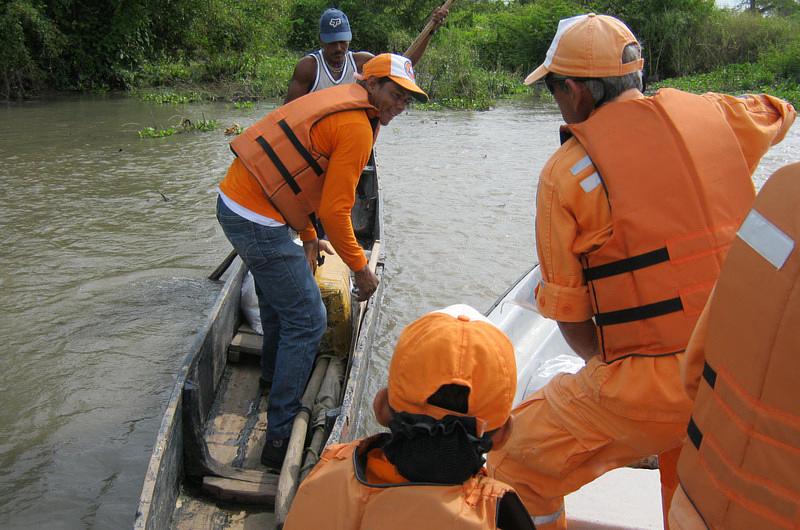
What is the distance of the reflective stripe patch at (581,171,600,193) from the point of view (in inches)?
80.6

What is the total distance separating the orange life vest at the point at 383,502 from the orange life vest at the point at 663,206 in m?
0.74

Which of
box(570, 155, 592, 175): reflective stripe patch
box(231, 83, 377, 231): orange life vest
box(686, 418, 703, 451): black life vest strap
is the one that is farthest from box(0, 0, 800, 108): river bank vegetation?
box(686, 418, 703, 451): black life vest strap

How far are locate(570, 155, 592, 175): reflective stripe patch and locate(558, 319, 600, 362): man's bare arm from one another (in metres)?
0.48

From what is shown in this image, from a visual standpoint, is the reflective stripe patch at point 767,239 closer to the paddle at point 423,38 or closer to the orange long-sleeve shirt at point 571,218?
the orange long-sleeve shirt at point 571,218

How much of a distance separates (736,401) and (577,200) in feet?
3.00

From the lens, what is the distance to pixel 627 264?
207 cm

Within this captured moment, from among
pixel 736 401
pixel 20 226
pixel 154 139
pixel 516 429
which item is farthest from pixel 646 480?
pixel 154 139

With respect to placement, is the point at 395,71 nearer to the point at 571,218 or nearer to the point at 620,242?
the point at 571,218

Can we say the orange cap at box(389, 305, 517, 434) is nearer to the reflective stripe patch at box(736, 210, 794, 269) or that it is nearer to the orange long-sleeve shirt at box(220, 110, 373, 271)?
the reflective stripe patch at box(736, 210, 794, 269)

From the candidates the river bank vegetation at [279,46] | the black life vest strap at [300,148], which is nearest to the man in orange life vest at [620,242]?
the black life vest strap at [300,148]

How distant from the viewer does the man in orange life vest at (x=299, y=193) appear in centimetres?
308

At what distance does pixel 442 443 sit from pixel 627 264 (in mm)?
849

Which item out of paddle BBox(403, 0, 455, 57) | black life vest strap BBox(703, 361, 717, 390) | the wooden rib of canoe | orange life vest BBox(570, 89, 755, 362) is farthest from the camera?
paddle BBox(403, 0, 455, 57)

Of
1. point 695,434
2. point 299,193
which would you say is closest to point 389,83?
point 299,193
